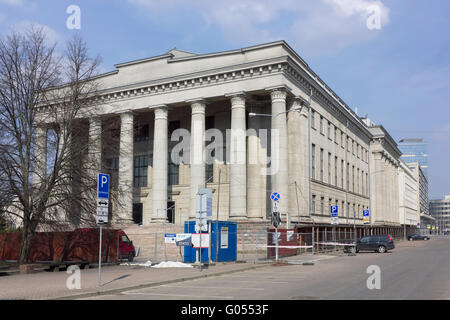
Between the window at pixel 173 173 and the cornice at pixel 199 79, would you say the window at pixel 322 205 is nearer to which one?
the window at pixel 173 173

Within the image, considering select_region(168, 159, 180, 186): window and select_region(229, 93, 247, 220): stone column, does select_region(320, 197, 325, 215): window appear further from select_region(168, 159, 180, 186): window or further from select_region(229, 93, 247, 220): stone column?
select_region(168, 159, 180, 186): window

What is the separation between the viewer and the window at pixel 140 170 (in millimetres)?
55562

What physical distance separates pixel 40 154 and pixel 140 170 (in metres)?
30.5

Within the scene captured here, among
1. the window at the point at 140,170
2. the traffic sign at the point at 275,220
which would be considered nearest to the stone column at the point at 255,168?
the window at the point at 140,170

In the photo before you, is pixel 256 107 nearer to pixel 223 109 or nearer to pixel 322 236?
pixel 223 109

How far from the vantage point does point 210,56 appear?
1815 inches

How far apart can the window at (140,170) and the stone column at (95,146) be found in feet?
91.9

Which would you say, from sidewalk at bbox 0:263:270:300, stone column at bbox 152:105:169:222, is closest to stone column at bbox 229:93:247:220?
stone column at bbox 152:105:169:222

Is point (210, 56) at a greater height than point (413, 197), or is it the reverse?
point (210, 56)

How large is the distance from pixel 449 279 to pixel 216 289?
339 inches

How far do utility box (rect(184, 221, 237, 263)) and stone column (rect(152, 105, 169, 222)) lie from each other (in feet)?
64.2

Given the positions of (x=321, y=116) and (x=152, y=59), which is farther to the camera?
(x=321, y=116)

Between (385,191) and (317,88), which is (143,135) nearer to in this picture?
(317,88)
